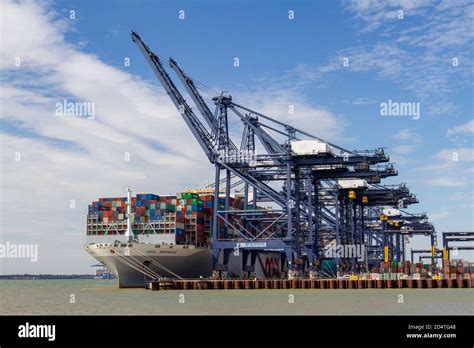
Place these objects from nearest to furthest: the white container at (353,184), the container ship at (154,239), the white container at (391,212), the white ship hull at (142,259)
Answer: the white ship hull at (142,259), the container ship at (154,239), the white container at (353,184), the white container at (391,212)

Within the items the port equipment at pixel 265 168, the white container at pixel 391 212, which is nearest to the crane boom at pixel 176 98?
the port equipment at pixel 265 168

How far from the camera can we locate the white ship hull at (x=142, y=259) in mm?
66812

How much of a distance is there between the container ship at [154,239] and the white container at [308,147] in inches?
514

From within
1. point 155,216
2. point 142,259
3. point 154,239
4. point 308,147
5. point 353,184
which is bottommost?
point 142,259

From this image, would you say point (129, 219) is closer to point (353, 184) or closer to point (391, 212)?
point (353, 184)

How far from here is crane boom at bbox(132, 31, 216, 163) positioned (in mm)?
73125

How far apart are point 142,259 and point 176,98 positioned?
61.1 ft

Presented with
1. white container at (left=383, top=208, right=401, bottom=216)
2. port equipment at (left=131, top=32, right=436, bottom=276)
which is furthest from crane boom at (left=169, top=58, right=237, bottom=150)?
white container at (left=383, top=208, right=401, bottom=216)

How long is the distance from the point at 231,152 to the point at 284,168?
6538 mm

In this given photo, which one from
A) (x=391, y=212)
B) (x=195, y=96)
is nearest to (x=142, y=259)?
(x=195, y=96)

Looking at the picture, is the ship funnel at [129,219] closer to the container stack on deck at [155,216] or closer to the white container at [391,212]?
the container stack on deck at [155,216]

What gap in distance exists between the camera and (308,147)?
224 feet

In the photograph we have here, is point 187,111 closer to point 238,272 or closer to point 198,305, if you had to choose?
point 238,272
